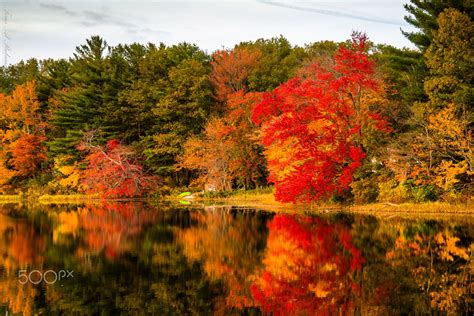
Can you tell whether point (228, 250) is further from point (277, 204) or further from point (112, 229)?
point (277, 204)

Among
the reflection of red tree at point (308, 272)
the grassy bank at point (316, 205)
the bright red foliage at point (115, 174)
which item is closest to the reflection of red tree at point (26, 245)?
the reflection of red tree at point (308, 272)

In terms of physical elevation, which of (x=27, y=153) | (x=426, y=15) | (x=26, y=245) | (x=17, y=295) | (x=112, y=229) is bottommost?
(x=17, y=295)

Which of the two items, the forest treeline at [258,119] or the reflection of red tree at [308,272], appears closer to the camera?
the reflection of red tree at [308,272]

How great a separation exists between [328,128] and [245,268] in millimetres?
17194

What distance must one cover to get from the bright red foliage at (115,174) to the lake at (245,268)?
2199 cm

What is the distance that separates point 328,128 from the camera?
29.4 metres

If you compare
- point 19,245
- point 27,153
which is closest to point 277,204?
point 19,245

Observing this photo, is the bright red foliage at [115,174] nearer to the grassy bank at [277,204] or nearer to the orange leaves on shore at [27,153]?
the grassy bank at [277,204]

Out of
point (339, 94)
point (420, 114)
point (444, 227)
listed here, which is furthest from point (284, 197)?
point (444, 227)

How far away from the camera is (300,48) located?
5241cm

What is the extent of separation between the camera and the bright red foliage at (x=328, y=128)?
94.4ft

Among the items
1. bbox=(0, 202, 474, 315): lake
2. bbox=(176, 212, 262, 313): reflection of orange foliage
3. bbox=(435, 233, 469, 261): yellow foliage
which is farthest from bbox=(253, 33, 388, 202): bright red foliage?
bbox=(435, 233, 469, 261): yellow foliage

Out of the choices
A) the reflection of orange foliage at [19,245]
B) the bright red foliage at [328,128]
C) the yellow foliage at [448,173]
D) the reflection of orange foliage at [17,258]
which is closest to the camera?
the reflection of orange foliage at [17,258]

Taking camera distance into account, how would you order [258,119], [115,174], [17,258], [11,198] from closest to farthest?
[17,258] → [258,119] → [115,174] → [11,198]
